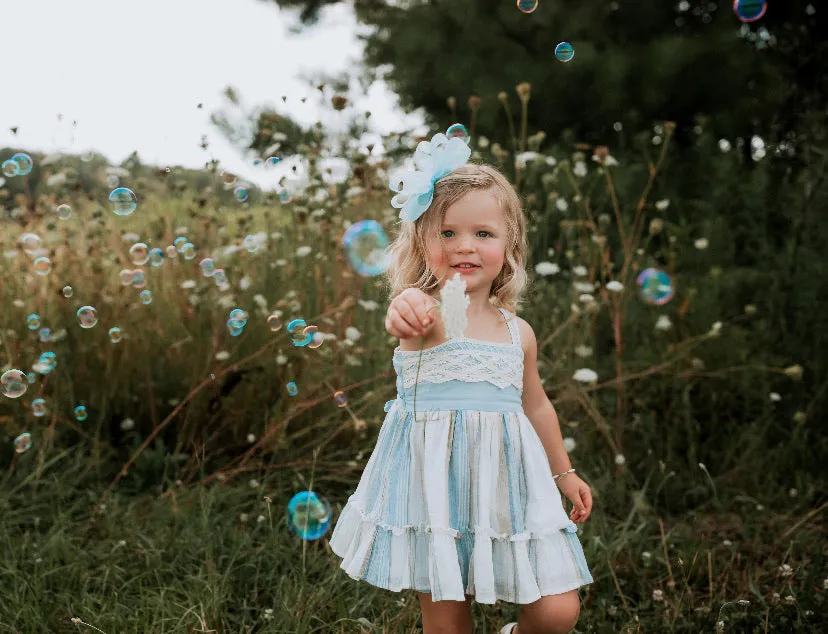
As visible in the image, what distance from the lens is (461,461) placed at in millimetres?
2025

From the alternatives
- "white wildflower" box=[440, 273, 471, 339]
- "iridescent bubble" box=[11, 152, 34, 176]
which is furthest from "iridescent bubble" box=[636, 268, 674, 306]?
"iridescent bubble" box=[11, 152, 34, 176]

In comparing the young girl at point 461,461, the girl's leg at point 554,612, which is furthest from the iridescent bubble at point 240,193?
the girl's leg at point 554,612

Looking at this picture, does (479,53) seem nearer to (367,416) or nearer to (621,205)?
(621,205)

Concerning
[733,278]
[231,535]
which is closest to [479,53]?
[733,278]

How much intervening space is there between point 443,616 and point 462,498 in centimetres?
29

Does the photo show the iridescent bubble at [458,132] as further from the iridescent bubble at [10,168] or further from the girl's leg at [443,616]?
the iridescent bubble at [10,168]

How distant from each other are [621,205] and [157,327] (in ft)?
12.4

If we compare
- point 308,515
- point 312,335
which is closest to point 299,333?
point 312,335

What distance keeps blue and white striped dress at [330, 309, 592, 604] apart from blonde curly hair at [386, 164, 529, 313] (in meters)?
0.19

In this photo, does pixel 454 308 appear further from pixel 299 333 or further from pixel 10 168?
pixel 10 168

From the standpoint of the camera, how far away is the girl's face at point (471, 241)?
208cm

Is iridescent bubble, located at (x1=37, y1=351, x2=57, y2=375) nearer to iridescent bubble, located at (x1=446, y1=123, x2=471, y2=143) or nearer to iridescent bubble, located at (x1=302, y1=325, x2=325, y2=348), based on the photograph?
iridescent bubble, located at (x1=302, y1=325, x2=325, y2=348)

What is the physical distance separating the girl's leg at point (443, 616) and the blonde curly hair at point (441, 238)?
2.49ft

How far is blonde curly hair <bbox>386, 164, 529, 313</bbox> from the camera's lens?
7.03 feet
